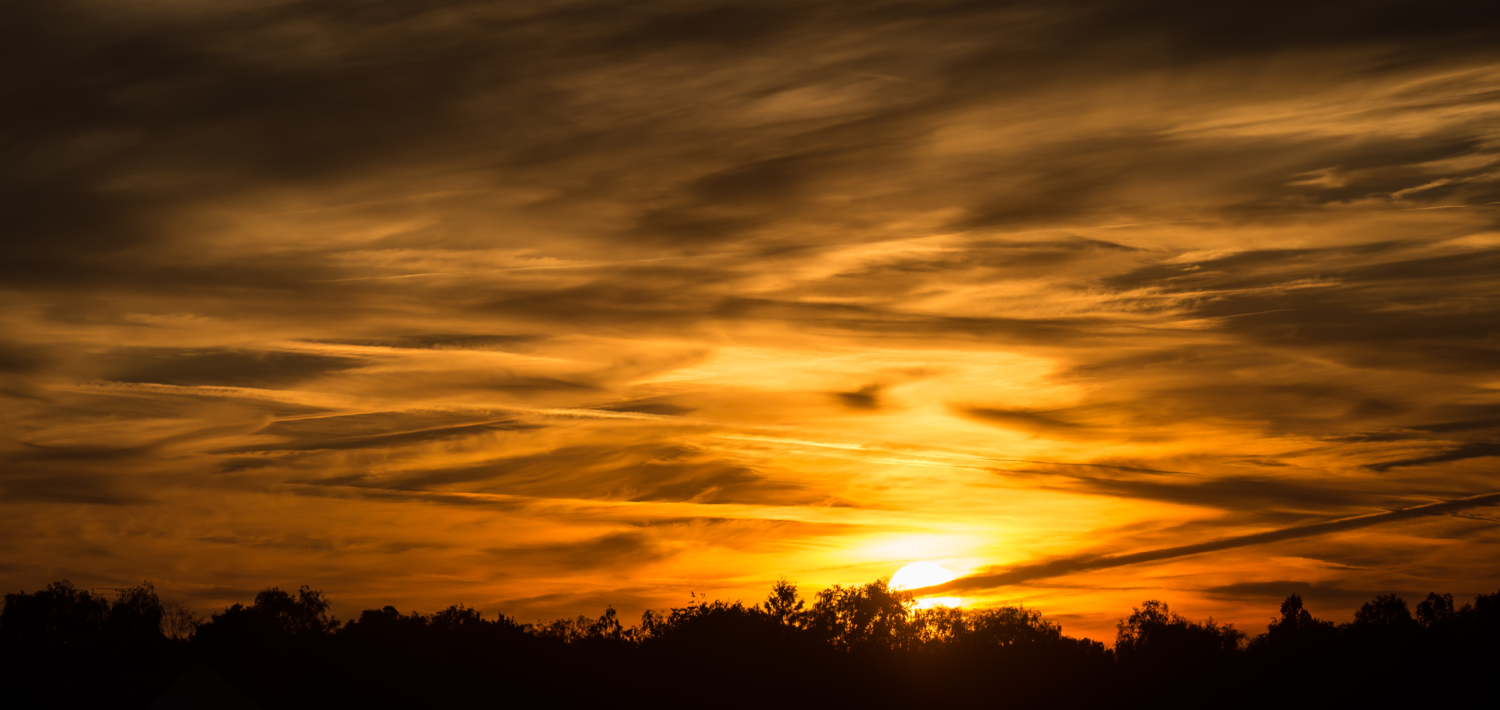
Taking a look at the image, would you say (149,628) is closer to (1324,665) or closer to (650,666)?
(650,666)

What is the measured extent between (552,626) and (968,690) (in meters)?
35.0

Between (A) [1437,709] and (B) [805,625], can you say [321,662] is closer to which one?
(B) [805,625]

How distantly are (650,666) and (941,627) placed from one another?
90.5ft

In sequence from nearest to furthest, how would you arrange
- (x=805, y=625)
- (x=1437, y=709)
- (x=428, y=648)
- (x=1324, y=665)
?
(x=1437, y=709) < (x=1324, y=665) < (x=428, y=648) < (x=805, y=625)

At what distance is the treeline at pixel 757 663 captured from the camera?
81.0 meters

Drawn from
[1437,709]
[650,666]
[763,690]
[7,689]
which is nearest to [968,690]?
[763,690]

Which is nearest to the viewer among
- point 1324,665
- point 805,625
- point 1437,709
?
point 1437,709

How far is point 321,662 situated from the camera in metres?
85.5

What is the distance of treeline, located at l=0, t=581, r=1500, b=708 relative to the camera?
266 feet

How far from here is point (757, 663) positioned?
8562cm

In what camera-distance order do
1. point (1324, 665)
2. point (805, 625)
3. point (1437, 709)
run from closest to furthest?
point (1437, 709)
point (1324, 665)
point (805, 625)

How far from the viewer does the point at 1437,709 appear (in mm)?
75938

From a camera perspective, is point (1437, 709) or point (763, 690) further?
point (763, 690)

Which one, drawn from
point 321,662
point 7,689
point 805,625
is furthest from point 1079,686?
point 7,689
